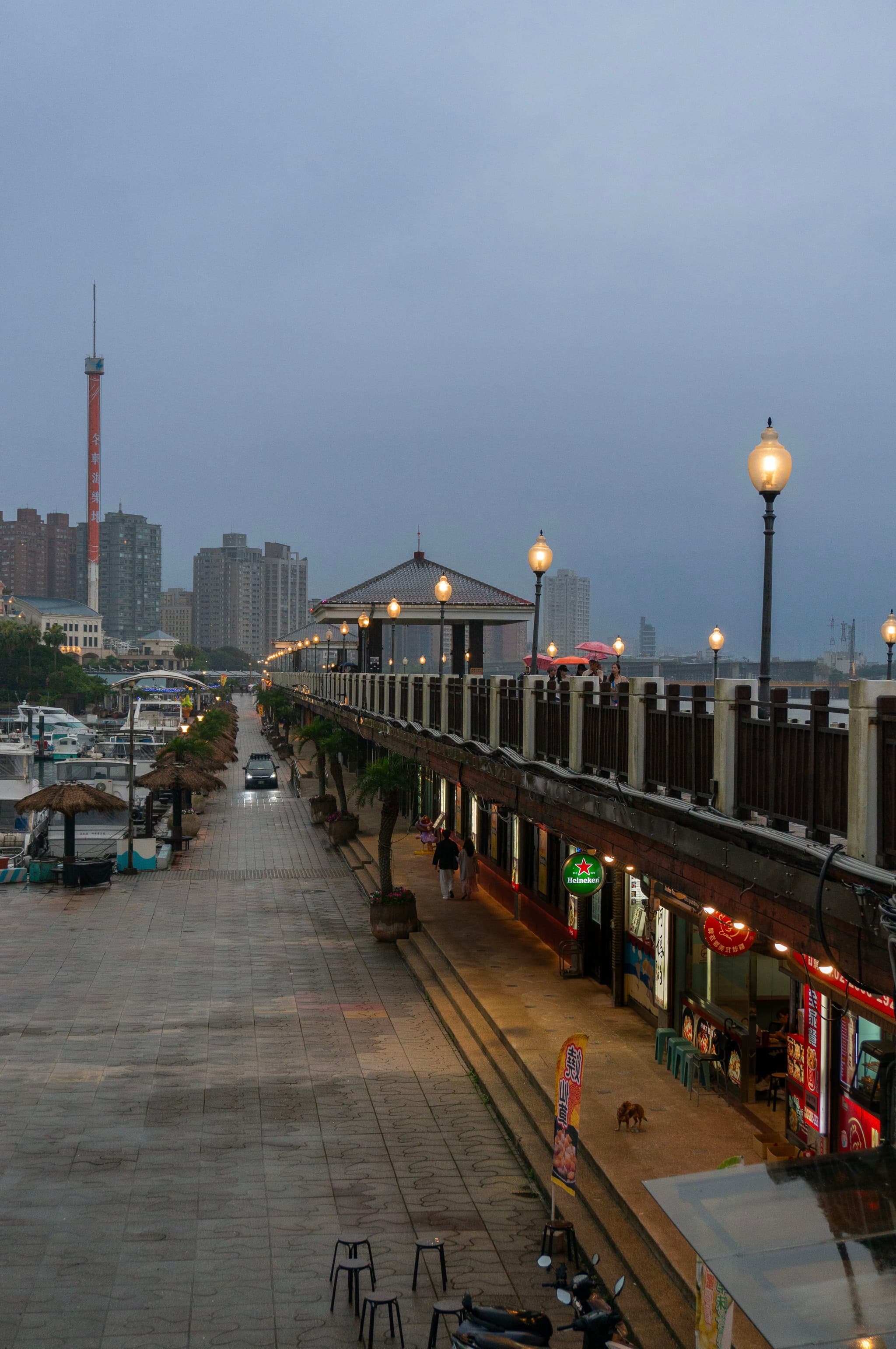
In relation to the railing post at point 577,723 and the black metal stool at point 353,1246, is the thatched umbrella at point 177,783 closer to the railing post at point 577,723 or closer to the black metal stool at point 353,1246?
the railing post at point 577,723

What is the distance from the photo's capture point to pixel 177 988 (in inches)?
731

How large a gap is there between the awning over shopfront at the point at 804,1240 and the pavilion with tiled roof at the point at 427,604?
35.8m

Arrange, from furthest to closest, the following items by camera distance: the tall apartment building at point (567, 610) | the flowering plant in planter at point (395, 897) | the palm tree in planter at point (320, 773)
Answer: the tall apartment building at point (567, 610)
the palm tree in planter at point (320, 773)
the flowering plant in planter at point (395, 897)

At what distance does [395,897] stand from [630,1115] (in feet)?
37.0

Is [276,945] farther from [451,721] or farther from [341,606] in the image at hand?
[341,606]

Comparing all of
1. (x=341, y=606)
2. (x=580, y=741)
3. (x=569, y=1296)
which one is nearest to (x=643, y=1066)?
(x=580, y=741)

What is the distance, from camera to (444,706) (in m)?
19.9

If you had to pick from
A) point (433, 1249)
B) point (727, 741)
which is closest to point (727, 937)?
point (727, 741)

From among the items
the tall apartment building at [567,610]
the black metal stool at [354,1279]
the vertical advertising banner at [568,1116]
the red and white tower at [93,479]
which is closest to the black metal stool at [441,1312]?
the black metal stool at [354,1279]

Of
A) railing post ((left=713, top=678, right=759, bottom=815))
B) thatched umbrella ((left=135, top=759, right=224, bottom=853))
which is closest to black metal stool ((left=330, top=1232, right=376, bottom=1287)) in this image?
railing post ((left=713, top=678, right=759, bottom=815))

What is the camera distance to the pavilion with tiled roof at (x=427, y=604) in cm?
4412

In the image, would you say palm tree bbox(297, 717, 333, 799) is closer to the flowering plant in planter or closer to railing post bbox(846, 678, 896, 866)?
the flowering plant in planter

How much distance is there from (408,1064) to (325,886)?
1400 cm

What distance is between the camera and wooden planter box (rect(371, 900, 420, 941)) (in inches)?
876
